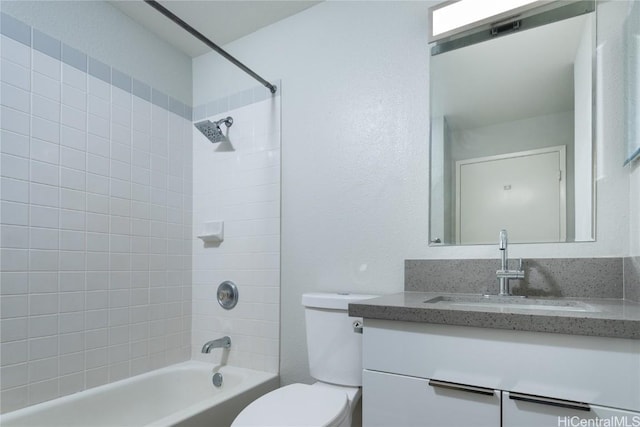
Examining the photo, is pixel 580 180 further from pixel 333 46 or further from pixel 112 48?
pixel 112 48

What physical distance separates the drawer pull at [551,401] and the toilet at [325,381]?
58cm

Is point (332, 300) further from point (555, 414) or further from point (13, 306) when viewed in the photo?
point (13, 306)

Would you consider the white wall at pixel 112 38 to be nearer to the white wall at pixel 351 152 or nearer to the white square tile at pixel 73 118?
the white square tile at pixel 73 118

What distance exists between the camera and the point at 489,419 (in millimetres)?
946

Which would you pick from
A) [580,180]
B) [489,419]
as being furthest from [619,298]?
[489,419]

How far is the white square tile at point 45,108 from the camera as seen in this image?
64.4 inches

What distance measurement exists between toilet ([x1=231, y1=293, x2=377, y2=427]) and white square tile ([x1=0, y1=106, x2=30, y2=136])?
55.3 inches

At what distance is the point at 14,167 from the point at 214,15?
1.25 metres

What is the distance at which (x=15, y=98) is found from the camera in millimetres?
1571

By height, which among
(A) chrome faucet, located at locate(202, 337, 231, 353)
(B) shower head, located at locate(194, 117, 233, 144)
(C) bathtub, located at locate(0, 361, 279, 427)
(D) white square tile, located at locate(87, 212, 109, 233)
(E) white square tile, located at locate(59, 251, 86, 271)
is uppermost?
(B) shower head, located at locate(194, 117, 233, 144)

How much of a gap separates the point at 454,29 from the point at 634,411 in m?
1.44

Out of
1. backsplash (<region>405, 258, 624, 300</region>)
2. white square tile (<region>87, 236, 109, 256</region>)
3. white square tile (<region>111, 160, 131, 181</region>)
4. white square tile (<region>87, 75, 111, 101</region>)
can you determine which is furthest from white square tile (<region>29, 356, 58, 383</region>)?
backsplash (<region>405, 258, 624, 300</region>)

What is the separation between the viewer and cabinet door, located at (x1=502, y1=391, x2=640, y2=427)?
83 cm

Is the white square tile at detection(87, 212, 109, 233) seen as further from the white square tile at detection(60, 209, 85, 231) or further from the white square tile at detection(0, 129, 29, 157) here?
the white square tile at detection(0, 129, 29, 157)
